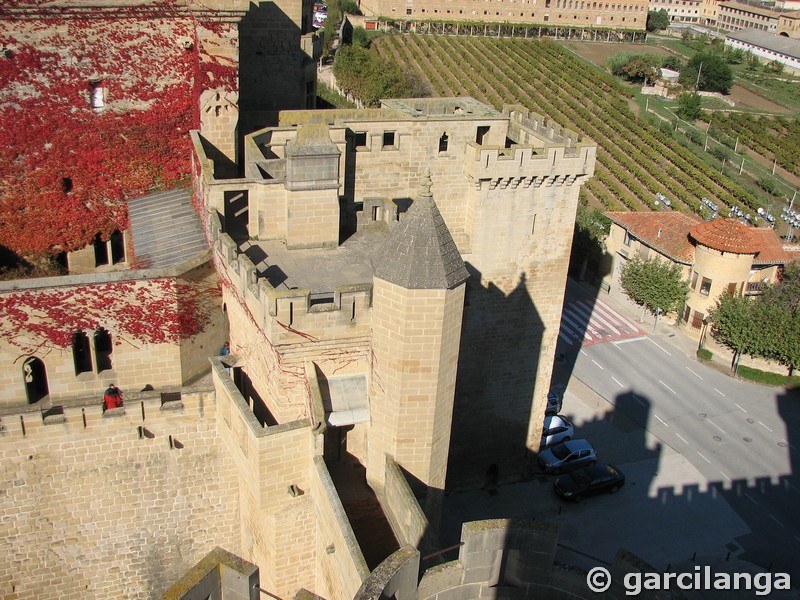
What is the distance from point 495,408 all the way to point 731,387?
682 inches

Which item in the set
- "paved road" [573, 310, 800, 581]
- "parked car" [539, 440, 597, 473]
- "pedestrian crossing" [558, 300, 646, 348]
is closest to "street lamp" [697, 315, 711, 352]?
"paved road" [573, 310, 800, 581]

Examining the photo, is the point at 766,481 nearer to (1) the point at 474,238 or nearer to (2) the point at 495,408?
(2) the point at 495,408

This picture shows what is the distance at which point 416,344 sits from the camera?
18.6m

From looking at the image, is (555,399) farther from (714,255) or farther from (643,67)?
(643,67)

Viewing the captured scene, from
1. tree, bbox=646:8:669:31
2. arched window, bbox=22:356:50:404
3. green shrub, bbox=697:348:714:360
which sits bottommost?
green shrub, bbox=697:348:714:360

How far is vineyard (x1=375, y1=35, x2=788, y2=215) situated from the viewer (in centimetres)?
7506

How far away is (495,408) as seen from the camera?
109ft

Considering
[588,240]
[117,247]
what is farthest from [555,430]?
[588,240]

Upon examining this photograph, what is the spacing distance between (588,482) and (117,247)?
19887 millimetres

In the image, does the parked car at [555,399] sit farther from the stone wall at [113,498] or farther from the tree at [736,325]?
the stone wall at [113,498]

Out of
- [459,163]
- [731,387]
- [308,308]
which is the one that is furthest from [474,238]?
[731,387]

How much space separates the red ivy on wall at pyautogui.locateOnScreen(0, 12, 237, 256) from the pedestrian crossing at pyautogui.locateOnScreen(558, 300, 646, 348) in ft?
86.2

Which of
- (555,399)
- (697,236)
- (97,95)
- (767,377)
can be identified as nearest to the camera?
(97,95)

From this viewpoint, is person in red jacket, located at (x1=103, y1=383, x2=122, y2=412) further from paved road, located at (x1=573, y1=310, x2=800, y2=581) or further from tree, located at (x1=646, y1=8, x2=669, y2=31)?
tree, located at (x1=646, y1=8, x2=669, y2=31)
